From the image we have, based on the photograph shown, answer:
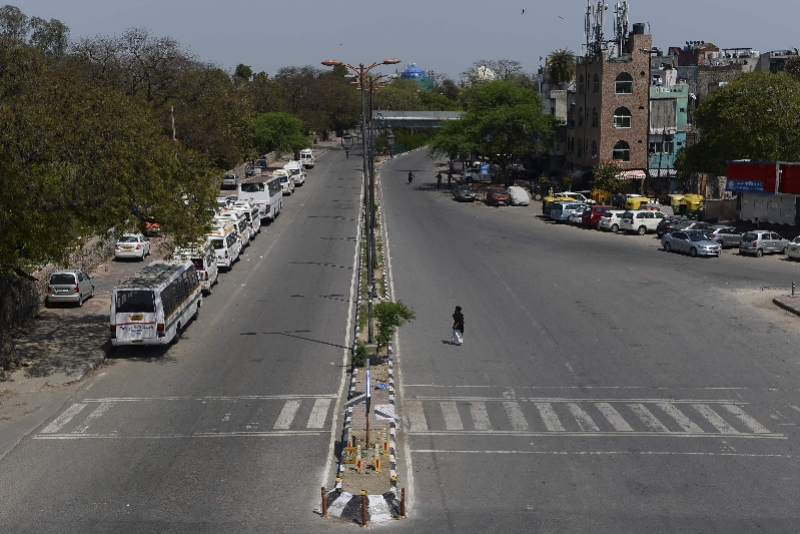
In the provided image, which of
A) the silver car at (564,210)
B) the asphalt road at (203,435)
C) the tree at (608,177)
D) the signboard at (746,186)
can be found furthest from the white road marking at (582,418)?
the tree at (608,177)

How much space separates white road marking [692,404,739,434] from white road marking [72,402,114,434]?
13507mm

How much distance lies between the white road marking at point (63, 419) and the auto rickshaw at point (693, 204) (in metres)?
47.7

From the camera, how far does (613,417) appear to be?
21.3 m

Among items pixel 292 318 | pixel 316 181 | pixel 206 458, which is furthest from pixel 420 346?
pixel 316 181

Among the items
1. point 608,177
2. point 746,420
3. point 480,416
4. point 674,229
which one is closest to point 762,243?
point 674,229

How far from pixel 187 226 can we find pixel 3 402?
6.49 meters

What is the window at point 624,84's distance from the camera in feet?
253

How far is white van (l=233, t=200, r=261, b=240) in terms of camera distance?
54000mm

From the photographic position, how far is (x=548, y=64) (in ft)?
390

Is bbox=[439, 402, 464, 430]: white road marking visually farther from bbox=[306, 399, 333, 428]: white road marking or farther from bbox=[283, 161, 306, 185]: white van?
bbox=[283, 161, 306, 185]: white van

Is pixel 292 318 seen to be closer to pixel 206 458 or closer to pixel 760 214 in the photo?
pixel 206 458

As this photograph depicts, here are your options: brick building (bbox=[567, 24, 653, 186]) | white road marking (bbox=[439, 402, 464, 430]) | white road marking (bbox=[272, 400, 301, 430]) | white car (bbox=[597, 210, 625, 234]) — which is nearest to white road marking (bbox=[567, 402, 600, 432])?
white road marking (bbox=[439, 402, 464, 430])

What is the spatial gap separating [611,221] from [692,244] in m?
10.9

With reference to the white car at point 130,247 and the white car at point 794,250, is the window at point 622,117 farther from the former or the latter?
the white car at point 130,247
